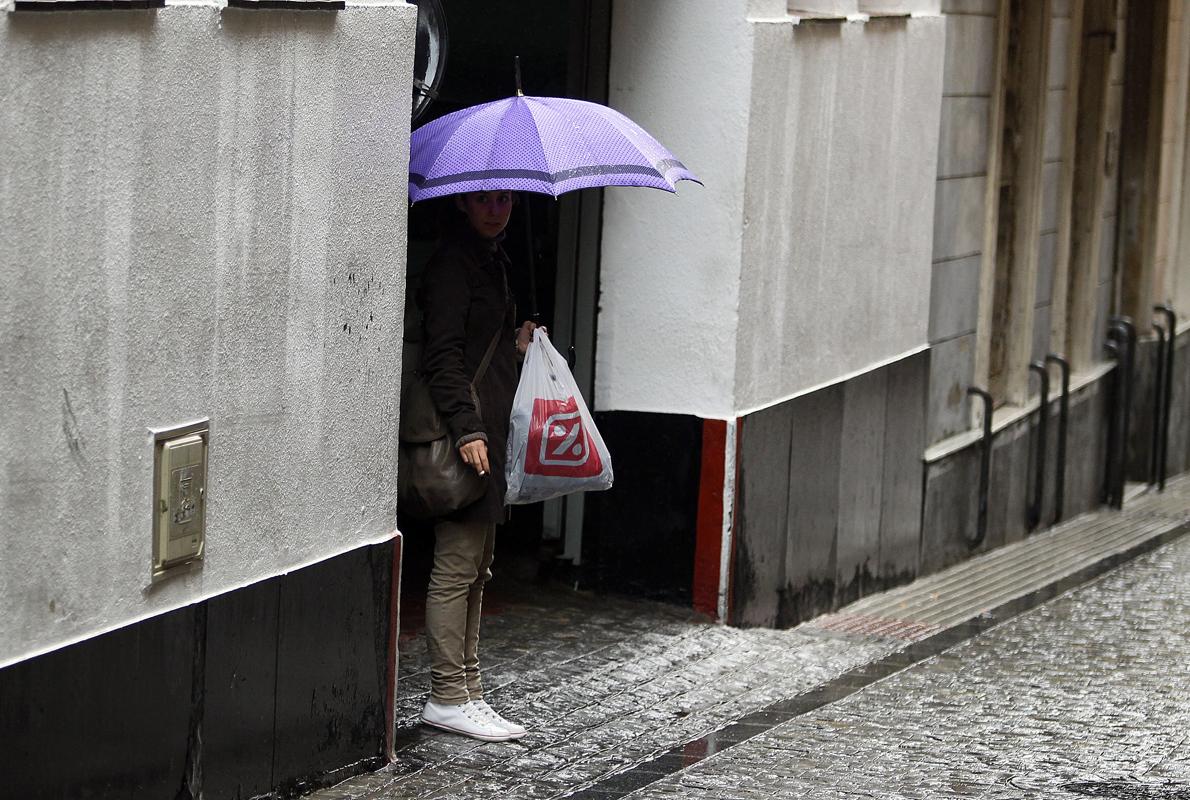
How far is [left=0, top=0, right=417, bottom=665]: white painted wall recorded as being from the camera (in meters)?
4.32

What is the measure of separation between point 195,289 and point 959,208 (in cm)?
689

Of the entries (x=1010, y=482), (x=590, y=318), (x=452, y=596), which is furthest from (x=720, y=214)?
(x=1010, y=482)

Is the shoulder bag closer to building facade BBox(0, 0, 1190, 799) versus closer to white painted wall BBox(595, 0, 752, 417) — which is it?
building facade BBox(0, 0, 1190, 799)

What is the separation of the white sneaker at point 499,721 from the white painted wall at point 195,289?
73 centimetres

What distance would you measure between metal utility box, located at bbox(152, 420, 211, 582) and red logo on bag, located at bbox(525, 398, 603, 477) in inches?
54.7

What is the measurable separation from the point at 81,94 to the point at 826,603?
5.69 m

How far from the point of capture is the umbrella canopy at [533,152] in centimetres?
Answer: 592

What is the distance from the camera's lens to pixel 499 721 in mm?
6395

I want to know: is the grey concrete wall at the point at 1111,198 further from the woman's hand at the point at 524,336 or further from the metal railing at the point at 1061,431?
the woman's hand at the point at 524,336

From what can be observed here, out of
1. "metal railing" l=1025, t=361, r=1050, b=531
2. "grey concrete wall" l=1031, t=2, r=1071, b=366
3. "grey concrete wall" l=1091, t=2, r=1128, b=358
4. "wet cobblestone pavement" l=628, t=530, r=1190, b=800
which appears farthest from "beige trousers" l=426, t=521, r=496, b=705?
"grey concrete wall" l=1091, t=2, r=1128, b=358

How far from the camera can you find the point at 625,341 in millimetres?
8234

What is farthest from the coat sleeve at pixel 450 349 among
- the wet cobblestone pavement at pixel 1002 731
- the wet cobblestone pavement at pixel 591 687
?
the wet cobblestone pavement at pixel 1002 731

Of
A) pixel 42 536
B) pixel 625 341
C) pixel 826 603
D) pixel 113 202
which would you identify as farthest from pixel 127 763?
pixel 826 603

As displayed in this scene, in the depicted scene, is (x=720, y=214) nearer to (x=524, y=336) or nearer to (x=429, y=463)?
(x=524, y=336)
